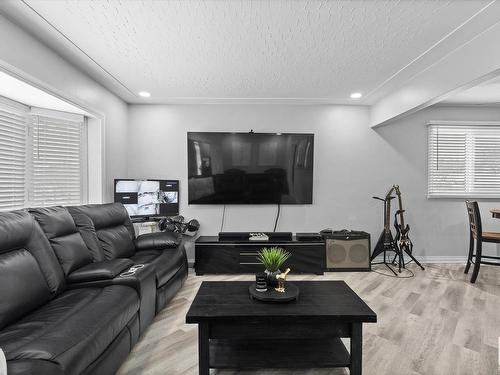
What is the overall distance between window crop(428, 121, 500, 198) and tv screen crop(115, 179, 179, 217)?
13.1 ft

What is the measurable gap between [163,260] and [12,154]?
180 cm

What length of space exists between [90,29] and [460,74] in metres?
3.23

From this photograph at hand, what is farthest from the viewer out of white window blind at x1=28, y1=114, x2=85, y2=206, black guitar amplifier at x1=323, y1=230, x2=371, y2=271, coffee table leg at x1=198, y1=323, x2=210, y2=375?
black guitar amplifier at x1=323, y1=230, x2=371, y2=271

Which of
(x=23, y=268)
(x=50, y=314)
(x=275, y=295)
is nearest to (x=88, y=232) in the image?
(x=23, y=268)

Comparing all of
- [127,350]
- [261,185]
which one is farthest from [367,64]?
[127,350]

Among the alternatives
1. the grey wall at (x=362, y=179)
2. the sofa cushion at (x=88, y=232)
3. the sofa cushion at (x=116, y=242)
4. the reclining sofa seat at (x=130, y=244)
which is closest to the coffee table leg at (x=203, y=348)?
the reclining sofa seat at (x=130, y=244)

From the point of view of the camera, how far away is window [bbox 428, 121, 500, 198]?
13.6ft

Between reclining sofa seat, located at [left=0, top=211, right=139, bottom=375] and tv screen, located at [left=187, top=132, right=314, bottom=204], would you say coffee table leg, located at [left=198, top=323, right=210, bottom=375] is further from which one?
tv screen, located at [left=187, top=132, right=314, bottom=204]

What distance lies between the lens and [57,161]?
3.05m

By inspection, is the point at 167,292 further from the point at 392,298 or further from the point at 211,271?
the point at 392,298

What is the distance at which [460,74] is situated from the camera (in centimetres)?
241

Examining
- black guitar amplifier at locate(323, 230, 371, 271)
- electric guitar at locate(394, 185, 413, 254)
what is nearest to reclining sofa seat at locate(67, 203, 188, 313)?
black guitar amplifier at locate(323, 230, 371, 271)

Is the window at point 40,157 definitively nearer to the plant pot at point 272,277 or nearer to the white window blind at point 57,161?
the white window blind at point 57,161

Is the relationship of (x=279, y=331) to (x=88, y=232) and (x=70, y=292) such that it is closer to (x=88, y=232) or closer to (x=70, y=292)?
(x=70, y=292)
